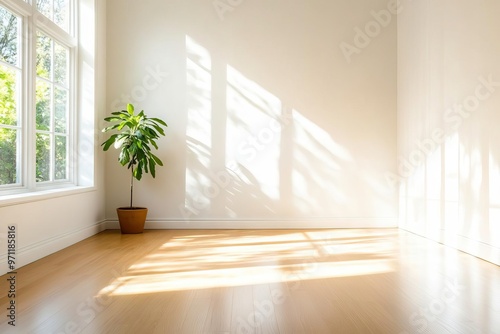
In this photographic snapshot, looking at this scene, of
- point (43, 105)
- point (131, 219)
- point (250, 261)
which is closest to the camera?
point (250, 261)

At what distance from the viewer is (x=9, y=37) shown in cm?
343

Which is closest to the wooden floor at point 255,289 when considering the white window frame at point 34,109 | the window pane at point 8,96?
the white window frame at point 34,109

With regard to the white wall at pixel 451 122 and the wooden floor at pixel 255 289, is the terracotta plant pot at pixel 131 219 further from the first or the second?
the white wall at pixel 451 122

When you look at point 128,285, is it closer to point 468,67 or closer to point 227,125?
point 227,125

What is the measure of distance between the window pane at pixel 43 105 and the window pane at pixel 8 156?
19.8 inches

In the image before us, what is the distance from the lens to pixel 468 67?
3908mm

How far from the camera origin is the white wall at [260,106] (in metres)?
5.27

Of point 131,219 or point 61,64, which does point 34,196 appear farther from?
point 61,64

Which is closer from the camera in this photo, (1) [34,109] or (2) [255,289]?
(2) [255,289]

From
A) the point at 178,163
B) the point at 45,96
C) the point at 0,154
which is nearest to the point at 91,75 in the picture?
the point at 45,96

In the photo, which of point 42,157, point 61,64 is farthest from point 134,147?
point 61,64

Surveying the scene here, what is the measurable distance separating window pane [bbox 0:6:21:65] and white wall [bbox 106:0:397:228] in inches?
68.0

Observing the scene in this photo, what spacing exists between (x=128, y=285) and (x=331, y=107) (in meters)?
3.48

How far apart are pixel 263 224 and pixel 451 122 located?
7.70ft
